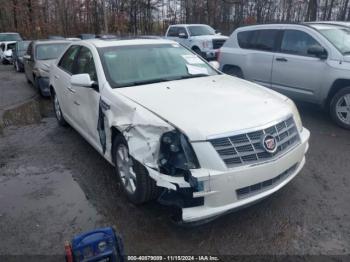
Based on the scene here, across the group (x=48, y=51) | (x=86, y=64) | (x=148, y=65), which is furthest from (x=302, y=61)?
(x=48, y=51)

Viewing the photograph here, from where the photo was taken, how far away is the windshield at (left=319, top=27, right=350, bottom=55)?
5889 mm

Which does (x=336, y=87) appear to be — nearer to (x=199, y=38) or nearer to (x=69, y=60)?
(x=69, y=60)

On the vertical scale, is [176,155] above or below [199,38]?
below

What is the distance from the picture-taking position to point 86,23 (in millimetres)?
34969

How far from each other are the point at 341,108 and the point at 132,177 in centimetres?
409

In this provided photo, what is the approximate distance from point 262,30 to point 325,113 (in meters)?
2.14

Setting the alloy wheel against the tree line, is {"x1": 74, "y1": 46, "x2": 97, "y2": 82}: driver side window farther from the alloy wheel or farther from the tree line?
the tree line

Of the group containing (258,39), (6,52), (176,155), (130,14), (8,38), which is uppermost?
(130,14)

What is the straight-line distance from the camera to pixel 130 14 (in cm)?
3284

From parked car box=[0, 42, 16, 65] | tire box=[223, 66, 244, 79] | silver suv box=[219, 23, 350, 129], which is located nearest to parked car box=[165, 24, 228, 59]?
tire box=[223, 66, 244, 79]

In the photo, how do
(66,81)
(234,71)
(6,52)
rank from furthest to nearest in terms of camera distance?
(6,52) → (234,71) → (66,81)

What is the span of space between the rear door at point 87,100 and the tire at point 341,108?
13.3ft

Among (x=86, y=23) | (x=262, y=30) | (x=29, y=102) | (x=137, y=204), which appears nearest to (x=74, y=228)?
(x=137, y=204)

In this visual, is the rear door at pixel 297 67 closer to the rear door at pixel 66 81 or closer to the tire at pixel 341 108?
the tire at pixel 341 108
